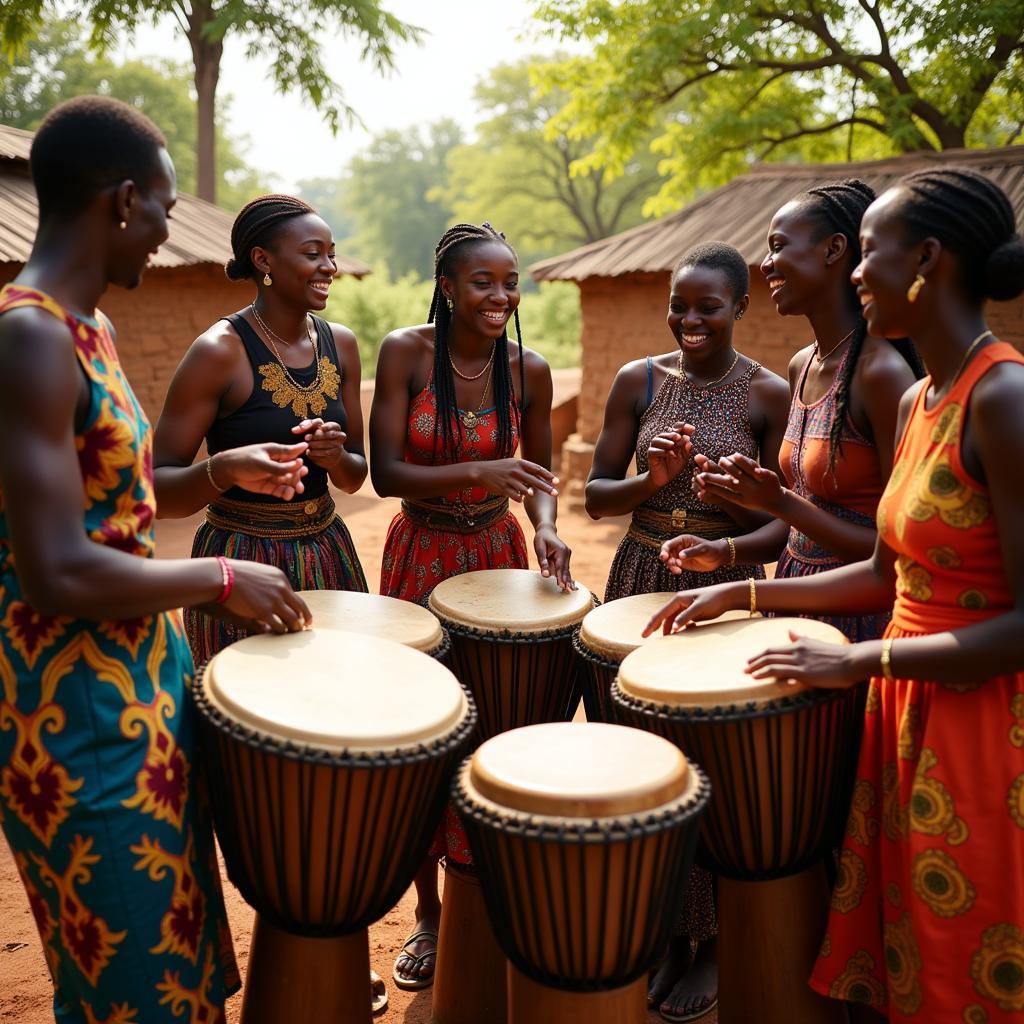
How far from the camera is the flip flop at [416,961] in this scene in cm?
324

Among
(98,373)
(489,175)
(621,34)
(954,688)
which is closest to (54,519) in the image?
(98,373)

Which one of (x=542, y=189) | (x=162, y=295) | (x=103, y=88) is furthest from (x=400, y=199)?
(x=162, y=295)

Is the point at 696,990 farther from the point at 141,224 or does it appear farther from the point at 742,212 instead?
the point at 742,212

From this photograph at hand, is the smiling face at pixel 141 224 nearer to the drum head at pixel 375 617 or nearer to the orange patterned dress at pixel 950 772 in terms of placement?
the drum head at pixel 375 617

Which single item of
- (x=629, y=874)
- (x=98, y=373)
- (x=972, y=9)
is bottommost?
(x=629, y=874)

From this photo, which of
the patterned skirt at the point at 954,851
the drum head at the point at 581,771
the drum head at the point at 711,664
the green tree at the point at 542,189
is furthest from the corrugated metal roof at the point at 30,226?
the green tree at the point at 542,189

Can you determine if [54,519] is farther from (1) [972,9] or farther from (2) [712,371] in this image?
(1) [972,9]

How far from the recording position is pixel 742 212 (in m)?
10.8

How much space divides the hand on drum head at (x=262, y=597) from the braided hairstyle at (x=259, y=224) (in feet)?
4.67

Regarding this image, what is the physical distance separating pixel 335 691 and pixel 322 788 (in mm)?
212

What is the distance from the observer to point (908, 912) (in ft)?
7.05

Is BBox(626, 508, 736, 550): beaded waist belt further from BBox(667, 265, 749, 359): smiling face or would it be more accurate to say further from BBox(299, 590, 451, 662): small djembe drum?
BBox(299, 590, 451, 662): small djembe drum

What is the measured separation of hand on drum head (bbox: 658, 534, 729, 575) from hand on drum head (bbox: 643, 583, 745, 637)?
155mm

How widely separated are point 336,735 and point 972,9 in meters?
13.0
